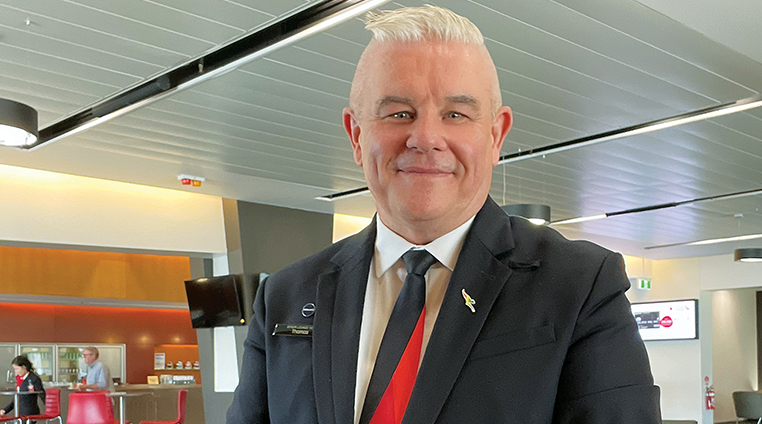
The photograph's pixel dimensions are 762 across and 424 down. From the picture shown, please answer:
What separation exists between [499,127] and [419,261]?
0.21 metres

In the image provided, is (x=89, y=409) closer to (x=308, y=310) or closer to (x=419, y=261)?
(x=308, y=310)

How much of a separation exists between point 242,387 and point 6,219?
812 cm

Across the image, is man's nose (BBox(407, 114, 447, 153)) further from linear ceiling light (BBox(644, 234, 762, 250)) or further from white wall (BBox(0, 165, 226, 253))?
linear ceiling light (BBox(644, 234, 762, 250))

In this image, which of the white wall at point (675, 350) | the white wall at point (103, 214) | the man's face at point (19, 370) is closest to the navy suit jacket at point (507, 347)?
the white wall at point (103, 214)

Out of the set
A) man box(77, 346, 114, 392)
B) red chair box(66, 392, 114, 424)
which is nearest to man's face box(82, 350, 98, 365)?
man box(77, 346, 114, 392)

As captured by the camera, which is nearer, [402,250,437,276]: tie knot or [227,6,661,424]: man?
[227,6,661,424]: man

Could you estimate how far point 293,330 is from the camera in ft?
3.67

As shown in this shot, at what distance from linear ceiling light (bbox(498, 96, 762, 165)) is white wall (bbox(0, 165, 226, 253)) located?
4091mm

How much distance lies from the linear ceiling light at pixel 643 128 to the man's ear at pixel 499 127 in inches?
210

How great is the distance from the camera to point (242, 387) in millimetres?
1196

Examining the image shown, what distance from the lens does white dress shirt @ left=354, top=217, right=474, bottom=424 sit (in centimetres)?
107

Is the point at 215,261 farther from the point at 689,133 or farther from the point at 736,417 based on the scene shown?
the point at 736,417

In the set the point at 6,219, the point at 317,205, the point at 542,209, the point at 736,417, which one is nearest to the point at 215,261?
the point at 317,205

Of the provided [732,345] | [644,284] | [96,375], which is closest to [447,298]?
[96,375]
